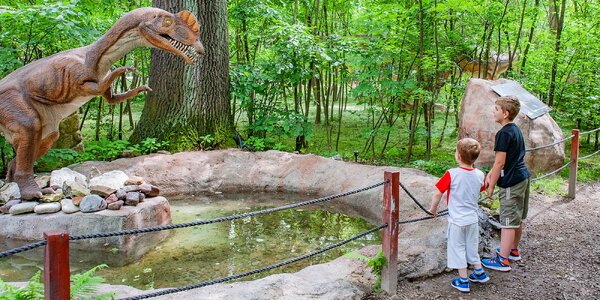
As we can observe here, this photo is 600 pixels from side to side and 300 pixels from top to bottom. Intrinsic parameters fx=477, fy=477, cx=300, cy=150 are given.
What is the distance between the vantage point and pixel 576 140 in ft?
20.8

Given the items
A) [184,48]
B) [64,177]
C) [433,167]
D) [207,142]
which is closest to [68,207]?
[64,177]

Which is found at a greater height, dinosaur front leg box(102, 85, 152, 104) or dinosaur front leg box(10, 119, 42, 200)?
dinosaur front leg box(102, 85, 152, 104)

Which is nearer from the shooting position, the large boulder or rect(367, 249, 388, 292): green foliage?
rect(367, 249, 388, 292): green foliage

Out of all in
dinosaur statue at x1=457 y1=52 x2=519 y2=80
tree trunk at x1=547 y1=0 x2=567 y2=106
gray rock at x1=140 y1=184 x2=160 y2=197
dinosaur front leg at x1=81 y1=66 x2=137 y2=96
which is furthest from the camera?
dinosaur statue at x1=457 y1=52 x2=519 y2=80

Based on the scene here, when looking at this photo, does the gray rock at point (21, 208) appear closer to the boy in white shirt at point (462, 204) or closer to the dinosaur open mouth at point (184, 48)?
the dinosaur open mouth at point (184, 48)

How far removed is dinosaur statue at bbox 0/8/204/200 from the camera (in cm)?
430

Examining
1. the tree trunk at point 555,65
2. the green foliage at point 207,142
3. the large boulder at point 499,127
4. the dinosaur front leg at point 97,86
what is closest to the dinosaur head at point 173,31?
the dinosaur front leg at point 97,86

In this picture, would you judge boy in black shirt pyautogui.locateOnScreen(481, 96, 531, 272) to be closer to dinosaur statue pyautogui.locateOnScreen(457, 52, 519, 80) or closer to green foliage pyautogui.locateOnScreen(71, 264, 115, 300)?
green foliage pyautogui.locateOnScreen(71, 264, 115, 300)

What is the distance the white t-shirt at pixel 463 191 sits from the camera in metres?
3.51

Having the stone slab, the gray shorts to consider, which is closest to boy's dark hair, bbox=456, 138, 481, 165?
the gray shorts

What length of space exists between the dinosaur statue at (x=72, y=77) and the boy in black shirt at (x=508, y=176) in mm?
2699

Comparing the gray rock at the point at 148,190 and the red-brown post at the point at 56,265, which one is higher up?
the red-brown post at the point at 56,265

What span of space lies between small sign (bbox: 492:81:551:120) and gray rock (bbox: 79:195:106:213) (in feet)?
16.1

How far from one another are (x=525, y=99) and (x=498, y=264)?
3.04 m
